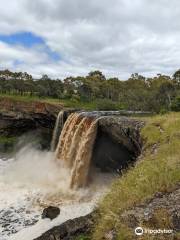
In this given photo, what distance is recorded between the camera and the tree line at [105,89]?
184ft

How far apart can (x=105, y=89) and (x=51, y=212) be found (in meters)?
63.3

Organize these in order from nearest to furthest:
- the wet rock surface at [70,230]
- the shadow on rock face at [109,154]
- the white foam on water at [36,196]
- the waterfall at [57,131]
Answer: the wet rock surface at [70,230] → the white foam on water at [36,196] → the shadow on rock face at [109,154] → the waterfall at [57,131]

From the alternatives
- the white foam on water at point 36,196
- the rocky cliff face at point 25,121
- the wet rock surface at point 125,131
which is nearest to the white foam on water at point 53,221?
the white foam on water at point 36,196

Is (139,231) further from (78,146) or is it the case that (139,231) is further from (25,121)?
(25,121)

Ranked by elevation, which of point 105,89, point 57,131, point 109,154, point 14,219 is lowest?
point 14,219

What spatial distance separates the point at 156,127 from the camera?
57.9 feet

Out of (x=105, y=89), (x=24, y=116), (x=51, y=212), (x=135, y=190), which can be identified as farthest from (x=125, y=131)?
(x=105, y=89)

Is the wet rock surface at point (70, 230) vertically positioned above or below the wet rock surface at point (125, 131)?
below

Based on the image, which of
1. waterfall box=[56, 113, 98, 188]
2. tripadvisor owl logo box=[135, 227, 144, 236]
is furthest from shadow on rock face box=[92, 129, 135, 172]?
tripadvisor owl logo box=[135, 227, 144, 236]

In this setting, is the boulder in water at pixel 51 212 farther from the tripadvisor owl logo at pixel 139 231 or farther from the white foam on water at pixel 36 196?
the tripadvisor owl logo at pixel 139 231

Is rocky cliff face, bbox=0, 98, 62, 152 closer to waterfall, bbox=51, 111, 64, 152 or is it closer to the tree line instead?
waterfall, bbox=51, 111, 64, 152

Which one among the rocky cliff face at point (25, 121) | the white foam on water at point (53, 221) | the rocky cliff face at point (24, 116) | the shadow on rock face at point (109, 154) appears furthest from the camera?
the rocky cliff face at point (25, 121)

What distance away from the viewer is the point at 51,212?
16781 millimetres

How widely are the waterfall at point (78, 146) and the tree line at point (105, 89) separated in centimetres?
2380
